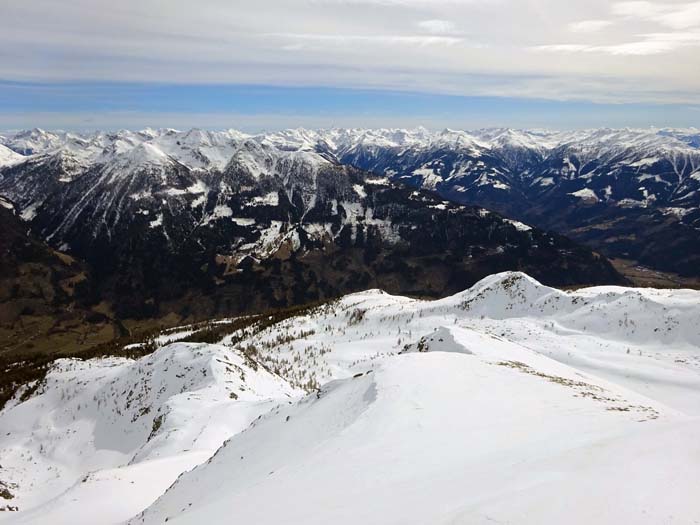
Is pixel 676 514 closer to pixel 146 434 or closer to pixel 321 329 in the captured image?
pixel 146 434

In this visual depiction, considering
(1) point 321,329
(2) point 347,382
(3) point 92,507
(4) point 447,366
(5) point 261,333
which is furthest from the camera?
(5) point 261,333

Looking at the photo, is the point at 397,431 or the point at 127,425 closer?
the point at 397,431

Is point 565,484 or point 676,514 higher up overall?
point 676,514

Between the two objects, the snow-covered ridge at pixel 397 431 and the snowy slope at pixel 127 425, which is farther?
the snowy slope at pixel 127 425

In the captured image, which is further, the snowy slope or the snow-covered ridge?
the snowy slope

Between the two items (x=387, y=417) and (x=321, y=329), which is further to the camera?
(x=321, y=329)

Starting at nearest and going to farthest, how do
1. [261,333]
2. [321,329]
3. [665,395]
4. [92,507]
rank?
[92,507] → [665,395] → [321,329] → [261,333]

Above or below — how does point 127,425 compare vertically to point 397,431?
below

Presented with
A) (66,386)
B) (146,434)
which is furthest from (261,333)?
(146,434)
